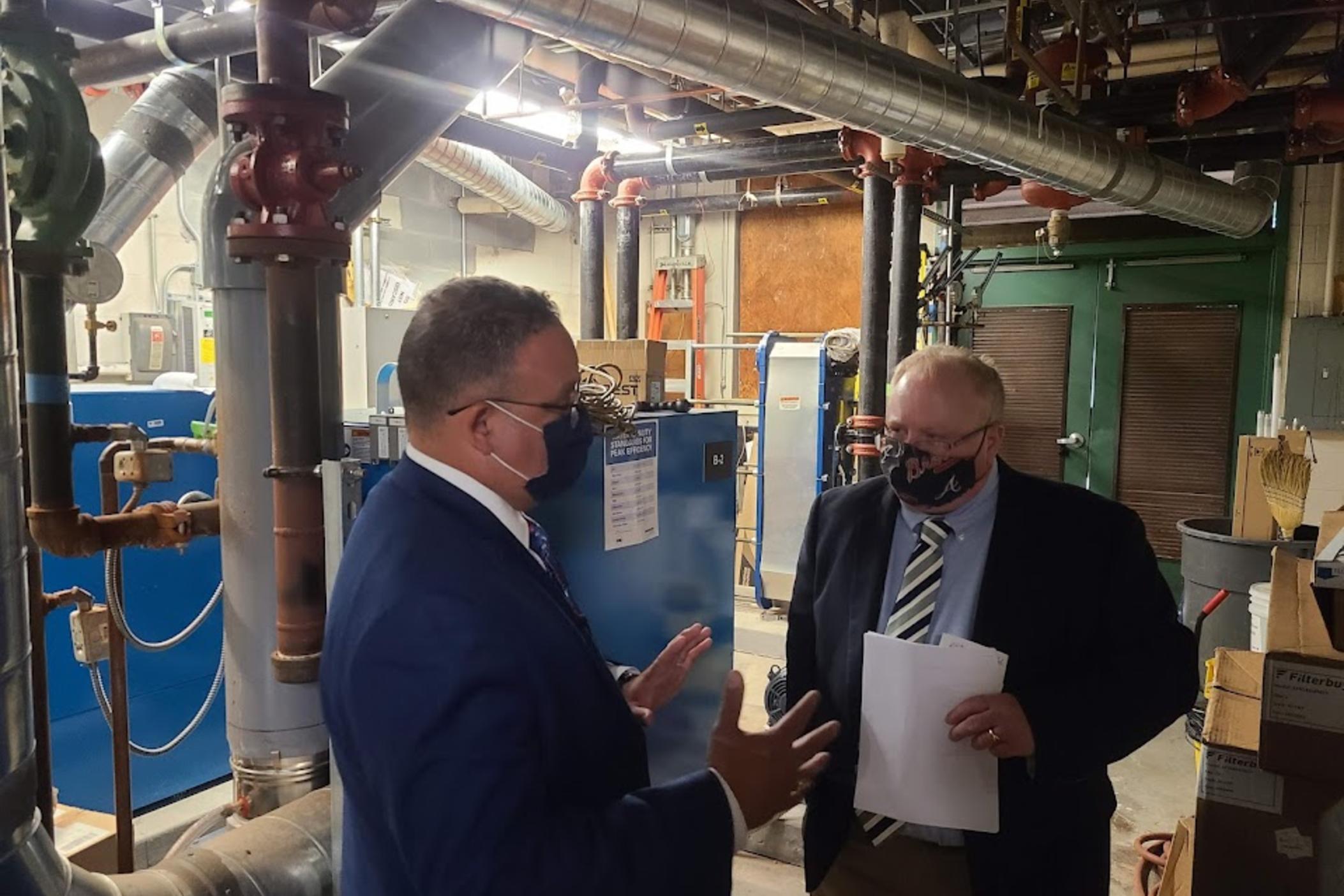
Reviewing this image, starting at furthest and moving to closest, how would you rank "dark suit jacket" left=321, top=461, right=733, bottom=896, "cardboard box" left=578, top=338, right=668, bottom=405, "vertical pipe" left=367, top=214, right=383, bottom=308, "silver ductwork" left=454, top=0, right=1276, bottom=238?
"vertical pipe" left=367, top=214, right=383, bottom=308
"cardboard box" left=578, top=338, right=668, bottom=405
"silver ductwork" left=454, top=0, right=1276, bottom=238
"dark suit jacket" left=321, top=461, right=733, bottom=896

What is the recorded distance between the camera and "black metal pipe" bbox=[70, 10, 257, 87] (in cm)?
208

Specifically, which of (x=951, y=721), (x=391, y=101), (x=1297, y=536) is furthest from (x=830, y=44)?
(x=1297, y=536)

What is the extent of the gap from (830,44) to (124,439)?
79.6 inches

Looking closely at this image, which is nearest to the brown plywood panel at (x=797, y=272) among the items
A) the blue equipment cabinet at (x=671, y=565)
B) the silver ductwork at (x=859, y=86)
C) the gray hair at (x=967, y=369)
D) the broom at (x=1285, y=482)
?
the silver ductwork at (x=859, y=86)

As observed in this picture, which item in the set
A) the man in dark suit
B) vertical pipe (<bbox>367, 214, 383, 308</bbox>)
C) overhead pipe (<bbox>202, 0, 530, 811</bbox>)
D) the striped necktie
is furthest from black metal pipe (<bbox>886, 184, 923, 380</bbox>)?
vertical pipe (<bbox>367, 214, 383, 308</bbox>)

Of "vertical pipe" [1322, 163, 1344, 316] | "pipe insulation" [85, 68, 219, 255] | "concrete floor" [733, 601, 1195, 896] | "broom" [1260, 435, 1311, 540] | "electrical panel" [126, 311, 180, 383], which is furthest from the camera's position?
"vertical pipe" [1322, 163, 1344, 316]

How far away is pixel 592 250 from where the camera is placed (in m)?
4.80

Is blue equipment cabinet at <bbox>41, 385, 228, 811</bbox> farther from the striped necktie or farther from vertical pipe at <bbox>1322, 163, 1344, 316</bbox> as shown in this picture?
vertical pipe at <bbox>1322, 163, 1344, 316</bbox>

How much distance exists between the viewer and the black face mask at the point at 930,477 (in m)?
1.48

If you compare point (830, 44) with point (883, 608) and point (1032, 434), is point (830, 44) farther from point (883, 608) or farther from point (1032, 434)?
point (1032, 434)

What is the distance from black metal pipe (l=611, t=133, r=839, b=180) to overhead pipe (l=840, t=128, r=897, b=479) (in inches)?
9.5

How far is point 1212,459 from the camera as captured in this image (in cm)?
521

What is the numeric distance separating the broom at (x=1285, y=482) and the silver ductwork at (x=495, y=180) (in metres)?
3.72

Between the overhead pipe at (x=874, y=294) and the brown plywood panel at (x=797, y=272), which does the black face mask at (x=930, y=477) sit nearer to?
the overhead pipe at (x=874, y=294)
